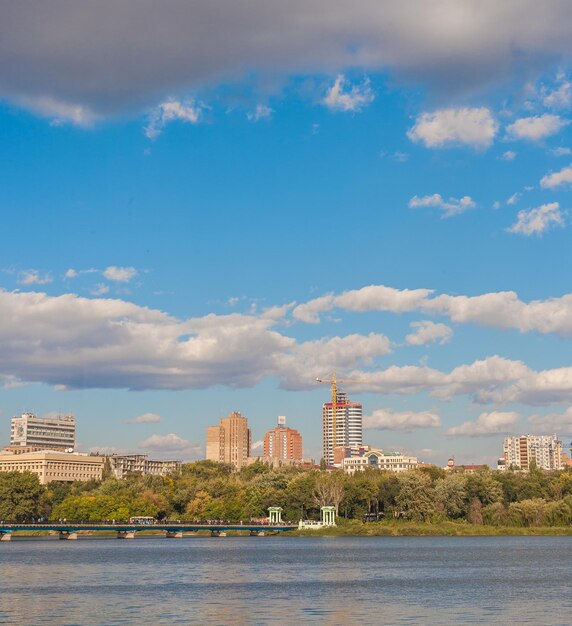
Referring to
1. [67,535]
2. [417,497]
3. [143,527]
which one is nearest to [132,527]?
[143,527]

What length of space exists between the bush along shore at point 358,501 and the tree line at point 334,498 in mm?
163

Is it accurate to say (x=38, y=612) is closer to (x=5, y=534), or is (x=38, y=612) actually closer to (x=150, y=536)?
(x=5, y=534)

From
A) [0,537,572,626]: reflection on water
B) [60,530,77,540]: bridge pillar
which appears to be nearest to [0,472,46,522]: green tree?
[60,530,77,540]: bridge pillar

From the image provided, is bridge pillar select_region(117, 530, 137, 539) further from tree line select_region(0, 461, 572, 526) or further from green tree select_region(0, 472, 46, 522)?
green tree select_region(0, 472, 46, 522)

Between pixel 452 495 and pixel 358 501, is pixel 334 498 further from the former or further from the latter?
pixel 452 495

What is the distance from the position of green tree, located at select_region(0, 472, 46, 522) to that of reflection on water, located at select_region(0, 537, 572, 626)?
61851 millimetres

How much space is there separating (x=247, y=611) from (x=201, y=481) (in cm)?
13841

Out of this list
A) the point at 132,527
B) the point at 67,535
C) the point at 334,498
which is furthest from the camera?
the point at 67,535

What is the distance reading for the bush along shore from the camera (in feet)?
527

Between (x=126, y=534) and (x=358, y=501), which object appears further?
(x=126, y=534)

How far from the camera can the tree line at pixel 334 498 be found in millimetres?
162250

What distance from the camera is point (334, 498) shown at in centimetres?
16962

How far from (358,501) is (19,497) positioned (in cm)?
6156

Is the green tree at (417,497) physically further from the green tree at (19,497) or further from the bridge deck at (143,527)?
the green tree at (19,497)
